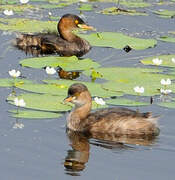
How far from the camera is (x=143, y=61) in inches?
651

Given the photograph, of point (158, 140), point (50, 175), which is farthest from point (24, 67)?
point (50, 175)

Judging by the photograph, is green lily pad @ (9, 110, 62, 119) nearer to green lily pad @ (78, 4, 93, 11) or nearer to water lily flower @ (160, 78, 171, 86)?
water lily flower @ (160, 78, 171, 86)

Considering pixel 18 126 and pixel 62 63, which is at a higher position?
pixel 62 63

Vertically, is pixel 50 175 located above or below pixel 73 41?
below

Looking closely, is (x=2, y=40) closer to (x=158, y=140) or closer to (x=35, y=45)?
(x=35, y=45)

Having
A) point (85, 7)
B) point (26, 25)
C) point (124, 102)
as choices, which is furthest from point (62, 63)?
point (85, 7)

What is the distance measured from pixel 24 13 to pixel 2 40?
2.90 meters

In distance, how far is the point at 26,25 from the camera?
20156 mm

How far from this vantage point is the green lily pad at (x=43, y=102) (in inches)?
526

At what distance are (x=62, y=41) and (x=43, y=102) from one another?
5620 millimetres

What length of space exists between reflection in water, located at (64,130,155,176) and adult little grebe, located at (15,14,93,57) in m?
5.85

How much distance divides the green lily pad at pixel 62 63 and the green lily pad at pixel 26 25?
309cm

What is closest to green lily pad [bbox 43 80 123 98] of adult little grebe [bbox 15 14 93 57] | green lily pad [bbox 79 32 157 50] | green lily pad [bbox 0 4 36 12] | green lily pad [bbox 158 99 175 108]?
green lily pad [bbox 158 99 175 108]

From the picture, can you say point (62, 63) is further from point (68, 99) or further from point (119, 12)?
point (119, 12)
